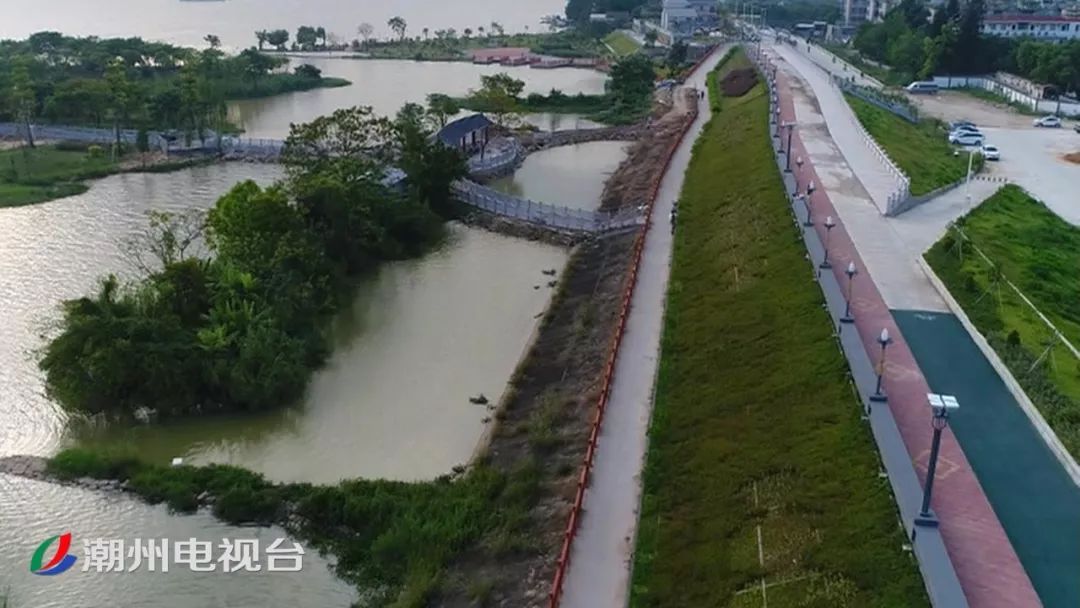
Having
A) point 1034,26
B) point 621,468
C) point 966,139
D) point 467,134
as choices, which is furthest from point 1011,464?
point 1034,26

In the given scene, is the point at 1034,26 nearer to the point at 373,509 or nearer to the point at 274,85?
the point at 274,85

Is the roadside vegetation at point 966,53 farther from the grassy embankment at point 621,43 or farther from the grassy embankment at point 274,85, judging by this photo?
the grassy embankment at point 274,85

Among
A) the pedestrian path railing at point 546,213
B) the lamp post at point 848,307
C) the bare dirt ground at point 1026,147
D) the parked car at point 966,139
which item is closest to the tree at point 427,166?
the pedestrian path railing at point 546,213

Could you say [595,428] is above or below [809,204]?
below

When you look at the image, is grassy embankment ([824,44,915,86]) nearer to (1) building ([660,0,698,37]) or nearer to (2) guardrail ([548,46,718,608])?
(1) building ([660,0,698,37])

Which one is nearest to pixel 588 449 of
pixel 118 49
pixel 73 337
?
pixel 73 337
